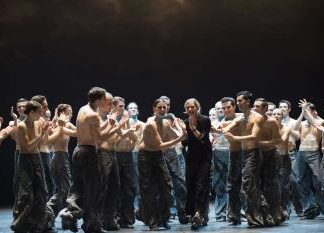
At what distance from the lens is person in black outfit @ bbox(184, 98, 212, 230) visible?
6.83 metres

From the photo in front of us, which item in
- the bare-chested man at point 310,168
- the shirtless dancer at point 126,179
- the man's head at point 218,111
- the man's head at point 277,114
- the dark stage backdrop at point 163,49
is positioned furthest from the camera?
the dark stage backdrop at point 163,49

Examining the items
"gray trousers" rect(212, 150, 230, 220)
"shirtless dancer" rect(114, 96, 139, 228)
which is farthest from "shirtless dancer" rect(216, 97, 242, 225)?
"shirtless dancer" rect(114, 96, 139, 228)

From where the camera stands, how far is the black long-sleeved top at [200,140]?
269 inches

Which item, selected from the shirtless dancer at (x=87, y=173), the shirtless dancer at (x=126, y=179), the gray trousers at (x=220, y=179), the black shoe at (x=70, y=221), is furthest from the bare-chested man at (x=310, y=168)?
the black shoe at (x=70, y=221)

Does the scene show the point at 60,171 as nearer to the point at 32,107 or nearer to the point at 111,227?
the point at 111,227

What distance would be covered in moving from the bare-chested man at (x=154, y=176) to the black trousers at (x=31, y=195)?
1182 mm

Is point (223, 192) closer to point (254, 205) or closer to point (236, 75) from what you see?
point (254, 205)

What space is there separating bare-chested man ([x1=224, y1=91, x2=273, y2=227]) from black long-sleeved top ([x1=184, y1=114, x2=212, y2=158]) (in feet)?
0.83

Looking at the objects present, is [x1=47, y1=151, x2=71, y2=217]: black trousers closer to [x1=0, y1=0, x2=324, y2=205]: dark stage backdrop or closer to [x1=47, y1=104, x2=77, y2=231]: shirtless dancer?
[x1=47, y1=104, x2=77, y2=231]: shirtless dancer

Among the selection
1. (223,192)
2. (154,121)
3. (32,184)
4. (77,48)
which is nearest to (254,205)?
(223,192)

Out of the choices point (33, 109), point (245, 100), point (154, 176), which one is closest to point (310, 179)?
point (245, 100)

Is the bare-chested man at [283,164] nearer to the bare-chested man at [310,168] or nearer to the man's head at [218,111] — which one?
the bare-chested man at [310,168]

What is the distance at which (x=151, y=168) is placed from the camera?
685 cm

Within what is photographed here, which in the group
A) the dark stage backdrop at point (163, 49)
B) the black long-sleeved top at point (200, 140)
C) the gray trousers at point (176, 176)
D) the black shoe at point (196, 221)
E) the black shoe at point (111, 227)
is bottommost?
the black shoe at point (111, 227)
